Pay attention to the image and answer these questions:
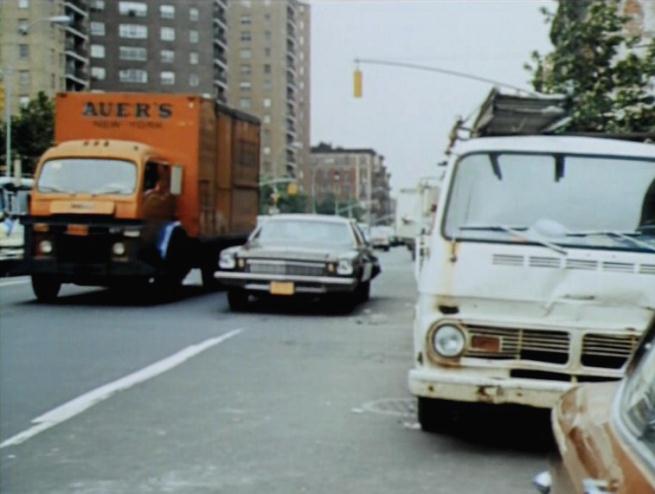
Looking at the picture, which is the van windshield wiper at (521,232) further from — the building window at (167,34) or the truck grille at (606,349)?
the building window at (167,34)

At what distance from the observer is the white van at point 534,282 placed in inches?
242

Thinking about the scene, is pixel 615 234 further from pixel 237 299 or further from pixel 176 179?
pixel 176 179

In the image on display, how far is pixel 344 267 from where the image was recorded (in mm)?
15180

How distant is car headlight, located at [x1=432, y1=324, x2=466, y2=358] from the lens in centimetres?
623

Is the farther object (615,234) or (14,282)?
(14,282)

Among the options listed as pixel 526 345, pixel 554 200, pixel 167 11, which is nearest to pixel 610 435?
pixel 526 345

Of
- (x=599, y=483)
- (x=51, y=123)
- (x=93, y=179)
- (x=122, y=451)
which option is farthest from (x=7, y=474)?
(x=51, y=123)

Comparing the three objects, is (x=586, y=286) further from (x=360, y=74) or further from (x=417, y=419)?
(x=360, y=74)

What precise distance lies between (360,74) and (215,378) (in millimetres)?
16523

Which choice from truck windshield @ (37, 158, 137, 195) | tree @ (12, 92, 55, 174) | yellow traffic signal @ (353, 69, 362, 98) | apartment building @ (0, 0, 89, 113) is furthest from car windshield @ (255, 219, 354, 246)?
tree @ (12, 92, 55, 174)

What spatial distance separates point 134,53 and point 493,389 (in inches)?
228

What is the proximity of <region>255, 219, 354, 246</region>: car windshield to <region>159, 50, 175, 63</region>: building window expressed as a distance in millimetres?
4800

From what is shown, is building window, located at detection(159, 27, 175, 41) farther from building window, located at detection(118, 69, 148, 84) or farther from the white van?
the white van

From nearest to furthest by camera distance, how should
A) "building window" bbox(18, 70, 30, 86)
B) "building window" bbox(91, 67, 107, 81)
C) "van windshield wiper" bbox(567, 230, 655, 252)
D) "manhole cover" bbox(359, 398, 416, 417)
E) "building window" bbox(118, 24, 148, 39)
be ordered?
"van windshield wiper" bbox(567, 230, 655, 252) < "manhole cover" bbox(359, 398, 416, 417) < "building window" bbox(18, 70, 30, 86) < "building window" bbox(118, 24, 148, 39) < "building window" bbox(91, 67, 107, 81)
